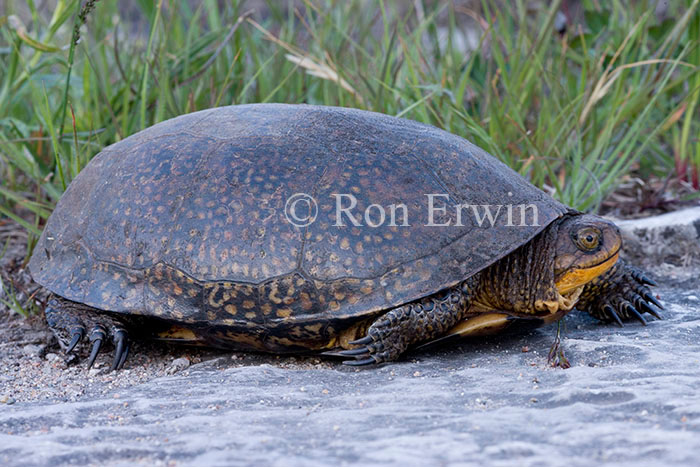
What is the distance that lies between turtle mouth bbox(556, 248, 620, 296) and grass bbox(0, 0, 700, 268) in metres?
0.98

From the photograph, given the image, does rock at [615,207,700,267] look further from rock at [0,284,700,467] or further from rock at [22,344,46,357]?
rock at [22,344,46,357]

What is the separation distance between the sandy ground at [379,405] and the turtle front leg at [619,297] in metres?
0.08

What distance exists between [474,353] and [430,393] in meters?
0.56

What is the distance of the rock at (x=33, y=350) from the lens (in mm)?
2945

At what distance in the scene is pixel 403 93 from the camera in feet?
12.8

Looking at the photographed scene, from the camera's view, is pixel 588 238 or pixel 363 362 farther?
pixel 588 238

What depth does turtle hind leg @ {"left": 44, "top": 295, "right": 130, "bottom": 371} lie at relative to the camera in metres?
2.73

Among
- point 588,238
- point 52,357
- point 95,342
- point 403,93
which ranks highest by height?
point 403,93

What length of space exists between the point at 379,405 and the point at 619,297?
131 cm

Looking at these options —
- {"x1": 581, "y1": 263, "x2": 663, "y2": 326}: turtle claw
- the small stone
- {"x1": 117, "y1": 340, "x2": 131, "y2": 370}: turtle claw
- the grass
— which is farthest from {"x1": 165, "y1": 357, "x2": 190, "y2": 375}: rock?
{"x1": 581, "y1": 263, "x2": 663, "y2": 326}: turtle claw

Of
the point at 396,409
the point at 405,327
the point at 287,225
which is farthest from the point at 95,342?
the point at 396,409

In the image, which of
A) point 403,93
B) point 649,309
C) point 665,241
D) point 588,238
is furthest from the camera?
point 403,93

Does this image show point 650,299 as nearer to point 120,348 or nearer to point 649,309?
point 649,309

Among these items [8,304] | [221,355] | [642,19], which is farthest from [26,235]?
[642,19]
